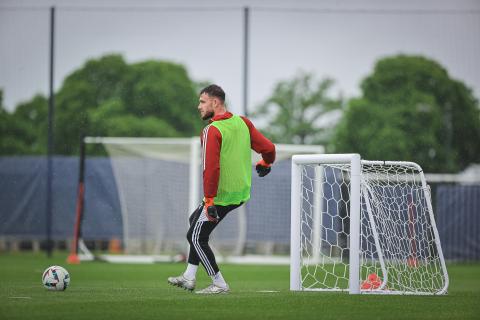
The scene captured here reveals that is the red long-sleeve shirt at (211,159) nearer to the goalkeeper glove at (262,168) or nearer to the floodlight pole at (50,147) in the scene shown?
the goalkeeper glove at (262,168)

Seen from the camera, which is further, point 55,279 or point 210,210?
point 55,279

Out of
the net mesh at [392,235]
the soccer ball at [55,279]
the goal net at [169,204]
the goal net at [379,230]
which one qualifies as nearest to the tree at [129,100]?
the goal net at [169,204]

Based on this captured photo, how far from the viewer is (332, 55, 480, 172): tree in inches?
1537

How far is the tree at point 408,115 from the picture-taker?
1537 inches

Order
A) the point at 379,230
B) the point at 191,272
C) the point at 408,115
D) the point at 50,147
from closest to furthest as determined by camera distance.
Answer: the point at 191,272
the point at 379,230
the point at 50,147
the point at 408,115

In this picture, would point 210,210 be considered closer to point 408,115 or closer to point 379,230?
point 379,230

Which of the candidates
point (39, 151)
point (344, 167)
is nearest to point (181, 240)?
point (344, 167)

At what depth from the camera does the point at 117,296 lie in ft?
25.6

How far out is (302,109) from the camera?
52.9 m

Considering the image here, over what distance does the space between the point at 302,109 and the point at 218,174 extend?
45233mm

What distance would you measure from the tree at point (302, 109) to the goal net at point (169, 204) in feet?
82.6

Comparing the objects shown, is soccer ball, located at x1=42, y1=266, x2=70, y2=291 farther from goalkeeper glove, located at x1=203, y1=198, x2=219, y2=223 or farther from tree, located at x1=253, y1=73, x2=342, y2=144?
tree, located at x1=253, y1=73, x2=342, y2=144

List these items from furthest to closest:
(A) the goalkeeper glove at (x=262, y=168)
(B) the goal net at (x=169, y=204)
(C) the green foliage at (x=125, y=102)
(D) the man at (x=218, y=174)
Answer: (C) the green foliage at (x=125, y=102)
(B) the goal net at (x=169, y=204)
(A) the goalkeeper glove at (x=262, y=168)
(D) the man at (x=218, y=174)

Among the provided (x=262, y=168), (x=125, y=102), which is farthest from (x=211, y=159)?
(x=125, y=102)
